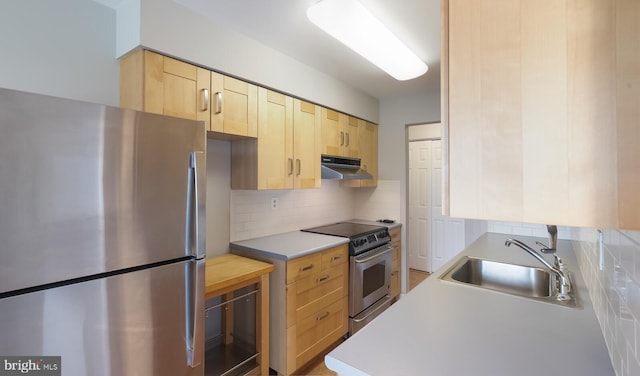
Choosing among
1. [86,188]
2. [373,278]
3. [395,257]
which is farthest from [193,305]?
[395,257]

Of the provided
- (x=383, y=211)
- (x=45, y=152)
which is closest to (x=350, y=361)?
(x=45, y=152)

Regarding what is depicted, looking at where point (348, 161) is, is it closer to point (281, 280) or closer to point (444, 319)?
point (281, 280)

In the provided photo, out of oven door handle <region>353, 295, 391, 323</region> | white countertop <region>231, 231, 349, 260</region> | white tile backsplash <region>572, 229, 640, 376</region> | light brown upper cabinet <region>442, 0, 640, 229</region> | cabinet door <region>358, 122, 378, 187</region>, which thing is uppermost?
cabinet door <region>358, 122, 378, 187</region>

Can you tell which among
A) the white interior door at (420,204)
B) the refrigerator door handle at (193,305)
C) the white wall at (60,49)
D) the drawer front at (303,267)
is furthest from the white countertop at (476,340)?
the white interior door at (420,204)

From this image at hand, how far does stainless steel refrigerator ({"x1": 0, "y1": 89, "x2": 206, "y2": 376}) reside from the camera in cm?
93

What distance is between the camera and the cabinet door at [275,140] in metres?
2.25

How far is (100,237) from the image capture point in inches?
42.5

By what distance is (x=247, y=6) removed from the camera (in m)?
1.70

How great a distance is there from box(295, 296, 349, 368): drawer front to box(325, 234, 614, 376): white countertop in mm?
1210

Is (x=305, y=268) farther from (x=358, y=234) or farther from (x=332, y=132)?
(x=332, y=132)

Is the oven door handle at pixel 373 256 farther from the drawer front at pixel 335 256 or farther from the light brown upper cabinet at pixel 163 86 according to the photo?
the light brown upper cabinet at pixel 163 86

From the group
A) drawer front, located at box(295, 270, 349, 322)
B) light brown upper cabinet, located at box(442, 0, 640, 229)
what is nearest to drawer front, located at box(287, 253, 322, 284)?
drawer front, located at box(295, 270, 349, 322)

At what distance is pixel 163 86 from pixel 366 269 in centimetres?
215

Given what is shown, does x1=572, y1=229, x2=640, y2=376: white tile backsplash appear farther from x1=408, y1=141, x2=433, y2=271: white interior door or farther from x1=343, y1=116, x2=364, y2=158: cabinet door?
x1=408, y1=141, x2=433, y2=271: white interior door
